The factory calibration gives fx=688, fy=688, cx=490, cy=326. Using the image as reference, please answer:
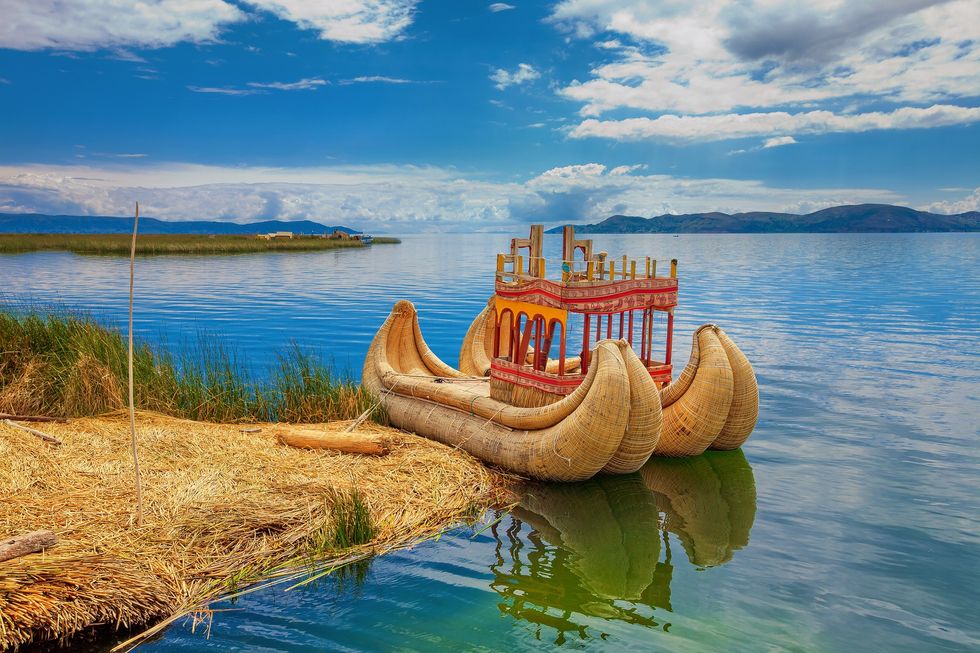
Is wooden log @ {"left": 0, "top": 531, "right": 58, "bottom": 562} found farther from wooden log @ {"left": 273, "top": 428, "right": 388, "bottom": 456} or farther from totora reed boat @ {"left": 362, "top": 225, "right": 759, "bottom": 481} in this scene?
totora reed boat @ {"left": 362, "top": 225, "right": 759, "bottom": 481}

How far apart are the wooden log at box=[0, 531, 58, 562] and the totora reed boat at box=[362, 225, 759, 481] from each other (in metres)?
5.03

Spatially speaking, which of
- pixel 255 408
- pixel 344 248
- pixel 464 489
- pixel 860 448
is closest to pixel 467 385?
pixel 464 489

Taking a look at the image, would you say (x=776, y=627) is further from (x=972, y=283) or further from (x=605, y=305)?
(x=972, y=283)

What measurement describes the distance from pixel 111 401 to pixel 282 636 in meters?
6.60

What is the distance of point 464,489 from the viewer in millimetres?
8250

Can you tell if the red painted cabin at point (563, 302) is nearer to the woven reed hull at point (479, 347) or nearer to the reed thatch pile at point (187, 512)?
the reed thatch pile at point (187, 512)

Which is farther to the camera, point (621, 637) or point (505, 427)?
point (505, 427)

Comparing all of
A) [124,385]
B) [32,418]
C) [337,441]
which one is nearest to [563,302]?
[337,441]

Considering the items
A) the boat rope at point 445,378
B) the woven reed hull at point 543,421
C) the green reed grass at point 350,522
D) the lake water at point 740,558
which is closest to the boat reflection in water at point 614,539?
the lake water at point 740,558

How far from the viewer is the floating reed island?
5426mm

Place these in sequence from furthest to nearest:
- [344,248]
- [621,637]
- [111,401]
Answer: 1. [344,248]
2. [111,401]
3. [621,637]

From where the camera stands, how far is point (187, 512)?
6.60 m

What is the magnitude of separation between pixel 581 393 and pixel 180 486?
4.58 m

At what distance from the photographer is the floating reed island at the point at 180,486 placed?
5.43 meters
